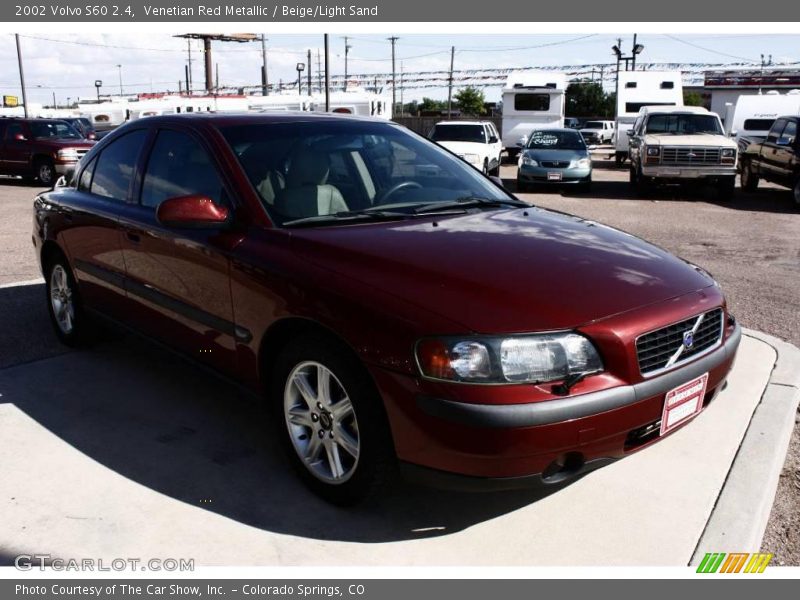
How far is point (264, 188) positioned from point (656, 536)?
7.62 feet

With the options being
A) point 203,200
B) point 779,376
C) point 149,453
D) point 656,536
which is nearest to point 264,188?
point 203,200

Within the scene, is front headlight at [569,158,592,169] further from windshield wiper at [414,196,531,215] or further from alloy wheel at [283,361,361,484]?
alloy wheel at [283,361,361,484]

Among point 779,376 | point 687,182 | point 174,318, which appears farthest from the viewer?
point 687,182

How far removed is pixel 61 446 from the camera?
388 cm

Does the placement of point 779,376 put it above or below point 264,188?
below

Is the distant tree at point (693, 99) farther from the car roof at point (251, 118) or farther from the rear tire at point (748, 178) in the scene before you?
the car roof at point (251, 118)

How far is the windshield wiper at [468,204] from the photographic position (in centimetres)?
389

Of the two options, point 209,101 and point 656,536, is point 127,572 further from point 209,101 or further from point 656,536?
point 209,101

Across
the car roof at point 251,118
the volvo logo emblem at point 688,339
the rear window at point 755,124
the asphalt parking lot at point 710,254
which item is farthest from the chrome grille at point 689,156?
the volvo logo emblem at point 688,339

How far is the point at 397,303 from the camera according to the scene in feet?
9.36

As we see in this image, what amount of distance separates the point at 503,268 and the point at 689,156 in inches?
546

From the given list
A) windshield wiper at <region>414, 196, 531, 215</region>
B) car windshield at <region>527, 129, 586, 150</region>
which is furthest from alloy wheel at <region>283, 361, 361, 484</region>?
car windshield at <region>527, 129, 586, 150</region>

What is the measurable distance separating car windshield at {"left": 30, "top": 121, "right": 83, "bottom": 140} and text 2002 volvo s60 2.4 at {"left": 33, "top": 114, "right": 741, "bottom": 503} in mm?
17154

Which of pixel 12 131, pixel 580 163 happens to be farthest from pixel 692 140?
pixel 12 131
